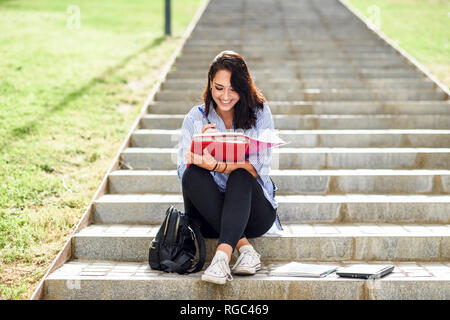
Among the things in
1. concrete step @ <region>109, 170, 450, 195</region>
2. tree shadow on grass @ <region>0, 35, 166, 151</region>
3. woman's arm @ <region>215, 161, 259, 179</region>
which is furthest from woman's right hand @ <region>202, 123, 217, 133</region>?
tree shadow on grass @ <region>0, 35, 166, 151</region>

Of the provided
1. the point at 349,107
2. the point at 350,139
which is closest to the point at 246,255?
the point at 350,139

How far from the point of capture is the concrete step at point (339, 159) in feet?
16.8

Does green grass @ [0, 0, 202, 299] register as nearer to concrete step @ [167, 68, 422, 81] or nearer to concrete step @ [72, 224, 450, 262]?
concrete step @ [72, 224, 450, 262]

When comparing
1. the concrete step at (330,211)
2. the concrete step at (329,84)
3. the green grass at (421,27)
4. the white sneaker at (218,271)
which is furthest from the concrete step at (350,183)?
the green grass at (421,27)

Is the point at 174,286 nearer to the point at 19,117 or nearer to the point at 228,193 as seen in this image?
the point at 228,193

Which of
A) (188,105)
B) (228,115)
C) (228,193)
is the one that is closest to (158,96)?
(188,105)

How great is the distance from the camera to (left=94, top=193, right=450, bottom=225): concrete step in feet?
14.0

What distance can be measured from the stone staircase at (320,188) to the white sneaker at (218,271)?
164 millimetres

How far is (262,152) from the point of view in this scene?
3.50 metres

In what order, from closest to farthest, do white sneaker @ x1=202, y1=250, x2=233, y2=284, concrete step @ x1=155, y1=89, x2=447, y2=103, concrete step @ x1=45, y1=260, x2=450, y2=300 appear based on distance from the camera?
white sneaker @ x1=202, y1=250, x2=233, y2=284, concrete step @ x1=45, y1=260, x2=450, y2=300, concrete step @ x1=155, y1=89, x2=447, y2=103

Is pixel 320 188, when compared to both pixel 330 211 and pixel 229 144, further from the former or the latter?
pixel 229 144

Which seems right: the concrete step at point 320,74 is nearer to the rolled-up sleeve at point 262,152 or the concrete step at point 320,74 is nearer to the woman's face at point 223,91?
the rolled-up sleeve at point 262,152

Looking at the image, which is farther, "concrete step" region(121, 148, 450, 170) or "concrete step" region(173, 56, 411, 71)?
"concrete step" region(173, 56, 411, 71)

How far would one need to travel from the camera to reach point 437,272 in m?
3.52
